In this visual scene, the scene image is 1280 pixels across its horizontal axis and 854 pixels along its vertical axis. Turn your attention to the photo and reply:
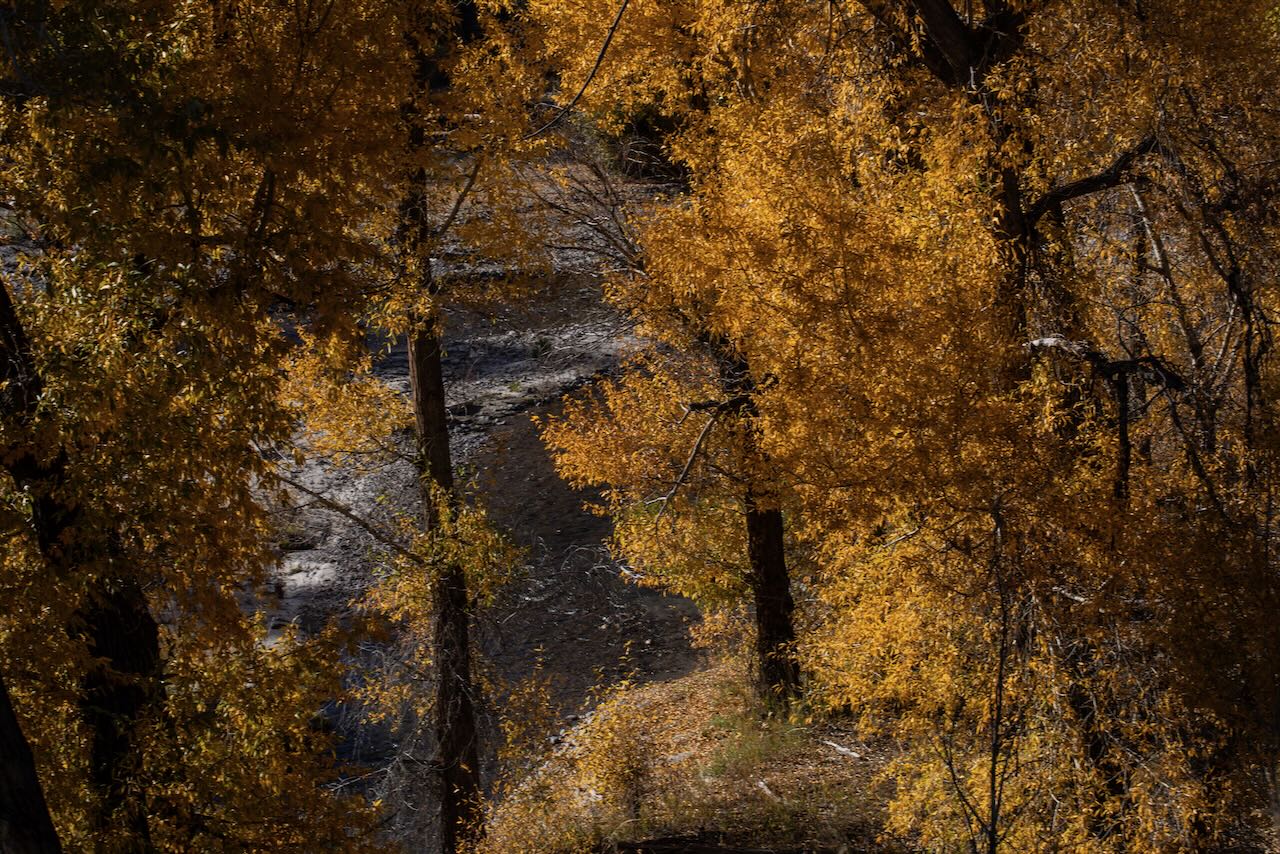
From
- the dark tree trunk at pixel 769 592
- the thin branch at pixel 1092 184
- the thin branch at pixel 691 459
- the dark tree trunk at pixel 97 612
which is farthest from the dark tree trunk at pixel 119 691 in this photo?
the dark tree trunk at pixel 769 592

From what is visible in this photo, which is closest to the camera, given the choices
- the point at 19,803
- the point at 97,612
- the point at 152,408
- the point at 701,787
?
the point at 19,803

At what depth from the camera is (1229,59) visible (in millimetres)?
7867

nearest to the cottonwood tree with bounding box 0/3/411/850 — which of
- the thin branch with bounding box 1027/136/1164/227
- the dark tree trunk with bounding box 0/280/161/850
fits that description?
the dark tree trunk with bounding box 0/280/161/850

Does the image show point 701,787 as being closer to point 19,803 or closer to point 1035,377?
point 1035,377

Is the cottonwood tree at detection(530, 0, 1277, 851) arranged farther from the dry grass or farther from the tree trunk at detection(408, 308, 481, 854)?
the tree trunk at detection(408, 308, 481, 854)

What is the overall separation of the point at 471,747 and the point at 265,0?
264 inches

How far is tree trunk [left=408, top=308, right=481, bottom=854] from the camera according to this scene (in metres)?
10.6

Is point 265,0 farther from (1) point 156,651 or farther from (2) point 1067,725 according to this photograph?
(2) point 1067,725

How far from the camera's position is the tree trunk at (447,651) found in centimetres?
1062

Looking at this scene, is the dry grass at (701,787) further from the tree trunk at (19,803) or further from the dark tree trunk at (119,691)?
the tree trunk at (19,803)

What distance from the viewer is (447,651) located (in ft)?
35.2

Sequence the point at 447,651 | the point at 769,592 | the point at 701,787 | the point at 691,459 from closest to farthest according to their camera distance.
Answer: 1. the point at 447,651
2. the point at 691,459
3. the point at 701,787
4. the point at 769,592

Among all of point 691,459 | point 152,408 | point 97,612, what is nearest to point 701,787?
point 691,459

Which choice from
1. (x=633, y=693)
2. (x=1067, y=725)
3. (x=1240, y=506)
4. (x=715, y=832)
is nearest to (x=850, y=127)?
(x=1240, y=506)
